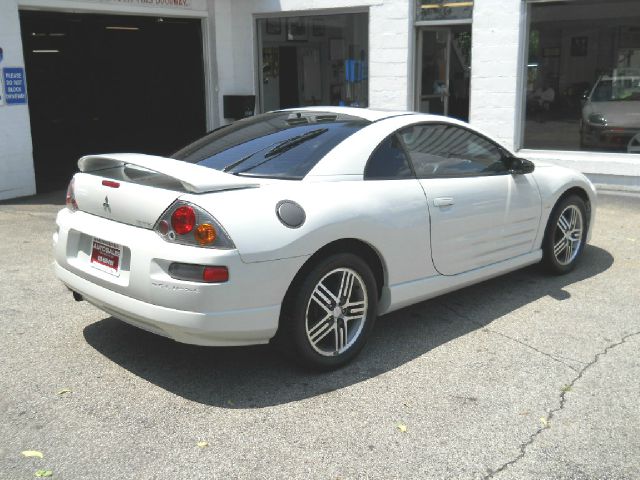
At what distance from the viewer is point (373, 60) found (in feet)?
38.5

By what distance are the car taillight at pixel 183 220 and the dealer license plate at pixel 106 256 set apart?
431 millimetres

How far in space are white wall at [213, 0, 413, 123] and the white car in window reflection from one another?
2929 mm

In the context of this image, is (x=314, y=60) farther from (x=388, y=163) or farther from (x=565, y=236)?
(x=388, y=163)

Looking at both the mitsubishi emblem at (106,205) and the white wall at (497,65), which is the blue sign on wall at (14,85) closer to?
the mitsubishi emblem at (106,205)

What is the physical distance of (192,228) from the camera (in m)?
3.57

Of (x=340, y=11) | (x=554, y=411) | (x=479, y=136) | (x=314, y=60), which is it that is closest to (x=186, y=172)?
(x=554, y=411)

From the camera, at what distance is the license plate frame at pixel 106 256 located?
12.6 ft

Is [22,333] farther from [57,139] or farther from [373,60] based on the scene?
[57,139]

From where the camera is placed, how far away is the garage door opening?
17.8 m

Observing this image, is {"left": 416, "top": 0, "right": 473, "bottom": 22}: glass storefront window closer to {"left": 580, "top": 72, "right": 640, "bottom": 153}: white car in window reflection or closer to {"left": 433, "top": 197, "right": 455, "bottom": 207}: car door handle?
{"left": 580, "top": 72, "right": 640, "bottom": 153}: white car in window reflection

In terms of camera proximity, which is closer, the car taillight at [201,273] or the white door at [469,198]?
the car taillight at [201,273]

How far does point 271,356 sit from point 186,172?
4.32ft

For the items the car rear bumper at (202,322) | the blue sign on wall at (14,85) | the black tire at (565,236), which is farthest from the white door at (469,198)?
the blue sign on wall at (14,85)

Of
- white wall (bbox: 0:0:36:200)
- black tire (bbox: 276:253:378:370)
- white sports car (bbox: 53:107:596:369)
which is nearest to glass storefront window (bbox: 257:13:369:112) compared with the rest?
white wall (bbox: 0:0:36:200)
